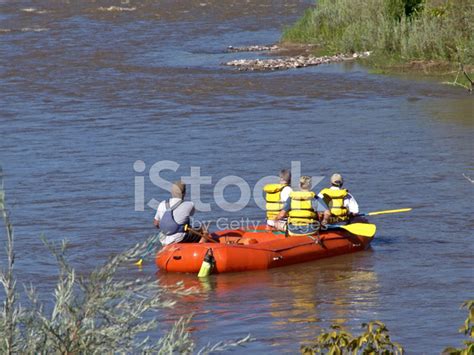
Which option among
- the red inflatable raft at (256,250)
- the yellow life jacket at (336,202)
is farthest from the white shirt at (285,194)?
the yellow life jacket at (336,202)

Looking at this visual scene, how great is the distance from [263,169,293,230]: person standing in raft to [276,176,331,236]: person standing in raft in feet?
0.21

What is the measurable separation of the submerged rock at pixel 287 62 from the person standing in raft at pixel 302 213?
55.0 feet

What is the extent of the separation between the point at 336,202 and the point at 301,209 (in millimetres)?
799

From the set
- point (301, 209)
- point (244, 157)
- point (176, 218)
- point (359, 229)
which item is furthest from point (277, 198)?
point (244, 157)

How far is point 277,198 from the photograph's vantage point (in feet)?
43.1

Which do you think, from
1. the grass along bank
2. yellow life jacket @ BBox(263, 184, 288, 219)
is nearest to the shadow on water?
yellow life jacket @ BBox(263, 184, 288, 219)

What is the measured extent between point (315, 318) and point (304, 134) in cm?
1112

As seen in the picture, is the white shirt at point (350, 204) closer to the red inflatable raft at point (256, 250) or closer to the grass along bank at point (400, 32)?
the red inflatable raft at point (256, 250)

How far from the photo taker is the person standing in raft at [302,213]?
12742 millimetres

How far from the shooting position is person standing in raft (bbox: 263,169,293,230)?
13102 millimetres

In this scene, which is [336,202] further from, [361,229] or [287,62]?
[287,62]

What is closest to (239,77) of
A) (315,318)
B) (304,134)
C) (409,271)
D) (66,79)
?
(66,79)

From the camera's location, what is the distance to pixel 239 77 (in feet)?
93.3

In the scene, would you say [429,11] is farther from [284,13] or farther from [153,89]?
[284,13]
